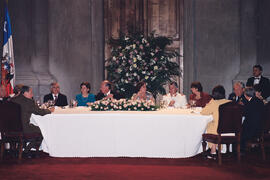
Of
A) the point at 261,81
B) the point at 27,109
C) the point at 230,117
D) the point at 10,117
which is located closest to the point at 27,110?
the point at 27,109

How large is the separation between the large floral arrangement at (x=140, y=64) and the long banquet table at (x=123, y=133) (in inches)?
80.6

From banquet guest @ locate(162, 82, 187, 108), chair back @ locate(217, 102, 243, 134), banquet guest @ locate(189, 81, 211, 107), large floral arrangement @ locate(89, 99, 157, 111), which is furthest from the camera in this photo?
banquet guest @ locate(162, 82, 187, 108)

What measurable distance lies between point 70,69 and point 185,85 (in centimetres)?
320

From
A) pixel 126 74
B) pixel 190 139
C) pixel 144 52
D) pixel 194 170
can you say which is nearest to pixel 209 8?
pixel 144 52

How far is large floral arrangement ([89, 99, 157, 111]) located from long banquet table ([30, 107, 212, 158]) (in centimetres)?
24

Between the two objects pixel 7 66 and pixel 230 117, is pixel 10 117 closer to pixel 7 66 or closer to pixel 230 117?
pixel 7 66

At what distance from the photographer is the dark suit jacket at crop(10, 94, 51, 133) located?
17.3 ft

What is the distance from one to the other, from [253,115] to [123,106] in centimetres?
212

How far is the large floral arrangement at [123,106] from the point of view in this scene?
5617 mm

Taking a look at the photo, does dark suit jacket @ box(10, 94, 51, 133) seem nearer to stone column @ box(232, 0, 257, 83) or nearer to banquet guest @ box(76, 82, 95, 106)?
banquet guest @ box(76, 82, 95, 106)

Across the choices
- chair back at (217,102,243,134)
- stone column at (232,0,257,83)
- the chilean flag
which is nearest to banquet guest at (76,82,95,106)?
the chilean flag

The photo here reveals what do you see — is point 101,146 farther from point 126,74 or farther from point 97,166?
point 126,74

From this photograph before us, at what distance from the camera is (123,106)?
565 cm

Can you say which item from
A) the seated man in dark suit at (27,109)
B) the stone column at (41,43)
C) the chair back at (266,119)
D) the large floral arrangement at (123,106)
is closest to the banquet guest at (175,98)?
the large floral arrangement at (123,106)
